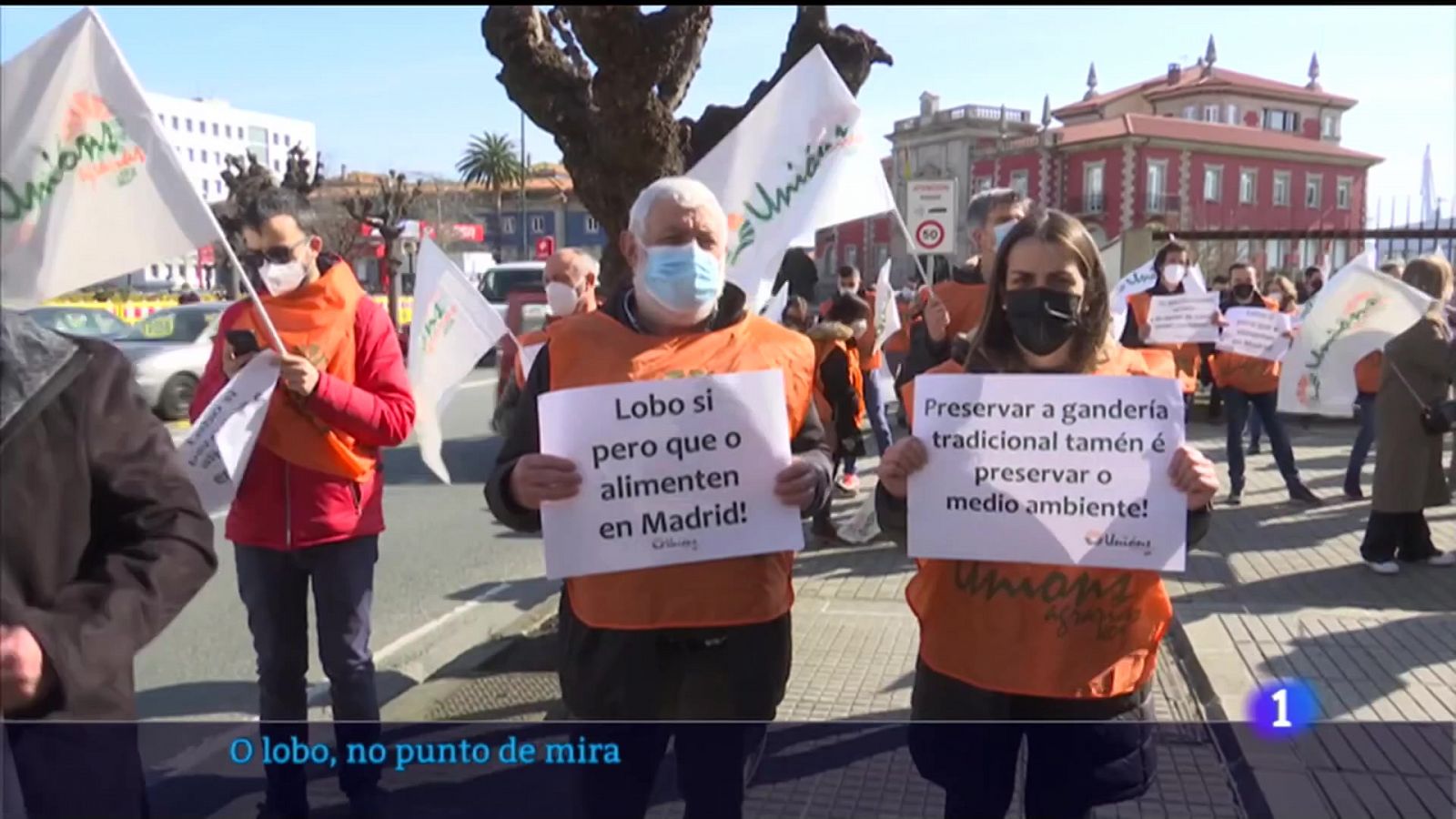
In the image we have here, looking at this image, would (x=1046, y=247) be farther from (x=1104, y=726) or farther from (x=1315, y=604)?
(x=1315, y=604)

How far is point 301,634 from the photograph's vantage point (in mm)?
3500

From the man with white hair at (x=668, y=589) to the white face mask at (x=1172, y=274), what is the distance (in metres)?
7.39

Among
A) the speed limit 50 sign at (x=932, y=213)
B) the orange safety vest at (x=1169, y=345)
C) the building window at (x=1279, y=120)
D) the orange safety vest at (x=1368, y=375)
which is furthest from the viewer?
the building window at (x=1279, y=120)

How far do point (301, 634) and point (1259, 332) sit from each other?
25.0ft

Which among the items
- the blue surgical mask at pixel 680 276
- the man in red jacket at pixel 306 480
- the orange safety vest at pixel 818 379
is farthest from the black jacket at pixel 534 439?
the orange safety vest at pixel 818 379

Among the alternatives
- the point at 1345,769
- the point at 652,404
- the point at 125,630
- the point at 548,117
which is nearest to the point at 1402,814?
the point at 1345,769

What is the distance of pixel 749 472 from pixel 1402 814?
256 cm

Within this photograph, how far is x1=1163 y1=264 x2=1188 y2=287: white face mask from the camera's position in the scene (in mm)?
9055

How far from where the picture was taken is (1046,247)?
7.84 ft

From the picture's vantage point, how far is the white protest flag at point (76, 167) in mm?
2496

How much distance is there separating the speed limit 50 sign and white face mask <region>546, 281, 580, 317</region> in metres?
3.87

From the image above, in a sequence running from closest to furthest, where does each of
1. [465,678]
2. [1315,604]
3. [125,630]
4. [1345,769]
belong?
[125,630], [1345,769], [465,678], [1315,604]

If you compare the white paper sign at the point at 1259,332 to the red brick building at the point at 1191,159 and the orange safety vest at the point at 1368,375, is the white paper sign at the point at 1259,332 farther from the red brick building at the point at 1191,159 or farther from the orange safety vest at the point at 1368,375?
the red brick building at the point at 1191,159

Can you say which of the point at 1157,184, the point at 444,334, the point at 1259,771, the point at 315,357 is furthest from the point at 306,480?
the point at 1157,184
